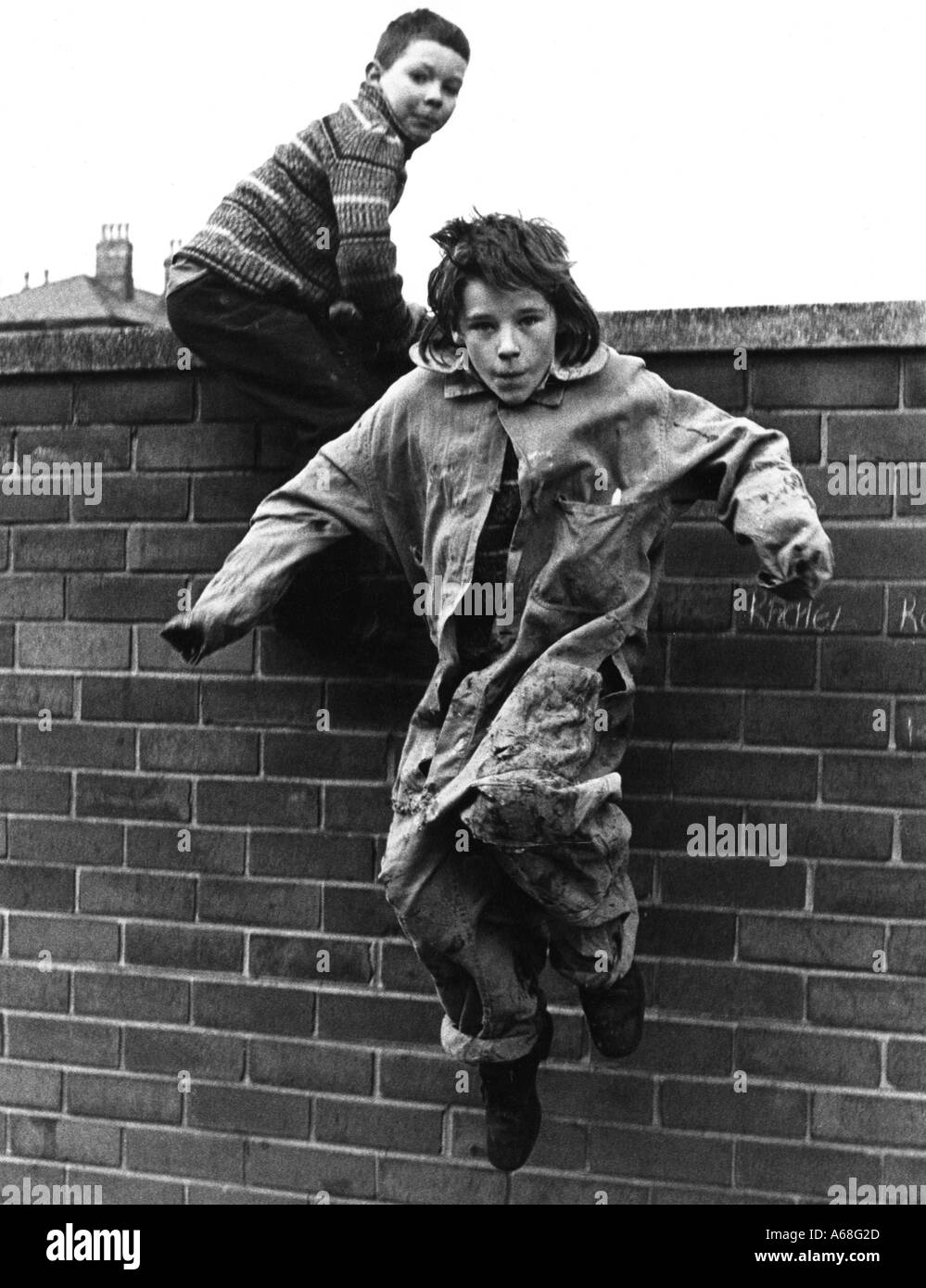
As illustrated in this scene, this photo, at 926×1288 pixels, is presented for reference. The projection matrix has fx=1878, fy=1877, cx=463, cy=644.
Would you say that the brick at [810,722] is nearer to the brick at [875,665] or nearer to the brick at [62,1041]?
the brick at [875,665]

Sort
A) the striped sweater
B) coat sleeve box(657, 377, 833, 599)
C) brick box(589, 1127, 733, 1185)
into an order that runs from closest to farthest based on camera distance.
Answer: coat sleeve box(657, 377, 833, 599), the striped sweater, brick box(589, 1127, 733, 1185)

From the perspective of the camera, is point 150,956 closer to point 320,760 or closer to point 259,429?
point 320,760

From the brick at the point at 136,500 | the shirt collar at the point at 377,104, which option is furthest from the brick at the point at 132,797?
the shirt collar at the point at 377,104

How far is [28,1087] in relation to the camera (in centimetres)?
513

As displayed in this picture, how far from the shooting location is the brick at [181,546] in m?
4.93

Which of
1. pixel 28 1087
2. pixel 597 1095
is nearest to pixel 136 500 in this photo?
pixel 28 1087

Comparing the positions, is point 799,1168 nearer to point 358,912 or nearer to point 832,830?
point 832,830

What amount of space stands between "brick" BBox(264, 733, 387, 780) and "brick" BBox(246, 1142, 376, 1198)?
98cm

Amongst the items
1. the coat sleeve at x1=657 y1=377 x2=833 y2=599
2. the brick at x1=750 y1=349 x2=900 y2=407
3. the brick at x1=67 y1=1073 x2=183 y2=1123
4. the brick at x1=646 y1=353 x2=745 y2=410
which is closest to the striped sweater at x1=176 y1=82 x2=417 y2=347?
the brick at x1=646 y1=353 x2=745 y2=410

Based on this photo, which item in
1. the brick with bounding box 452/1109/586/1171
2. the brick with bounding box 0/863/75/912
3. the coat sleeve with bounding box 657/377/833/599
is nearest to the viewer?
the coat sleeve with bounding box 657/377/833/599

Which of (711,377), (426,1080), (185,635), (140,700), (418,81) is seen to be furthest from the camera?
A: (140,700)

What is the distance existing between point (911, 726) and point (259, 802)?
1682 mm

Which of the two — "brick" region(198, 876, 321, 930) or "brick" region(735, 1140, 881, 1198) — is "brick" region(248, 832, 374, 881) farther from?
"brick" region(735, 1140, 881, 1198)

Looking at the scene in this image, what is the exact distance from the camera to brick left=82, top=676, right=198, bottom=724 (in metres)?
4.99
